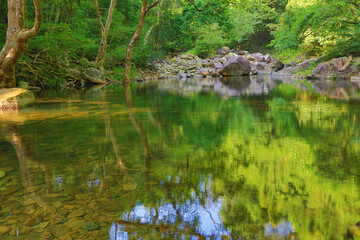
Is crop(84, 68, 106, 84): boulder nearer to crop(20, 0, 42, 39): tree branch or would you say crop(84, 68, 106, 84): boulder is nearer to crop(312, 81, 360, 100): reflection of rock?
crop(20, 0, 42, 39): tree branch

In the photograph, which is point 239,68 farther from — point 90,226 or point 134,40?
point 90,226

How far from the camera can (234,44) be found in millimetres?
43656

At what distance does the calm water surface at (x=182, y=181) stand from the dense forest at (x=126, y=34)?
5.68 metres

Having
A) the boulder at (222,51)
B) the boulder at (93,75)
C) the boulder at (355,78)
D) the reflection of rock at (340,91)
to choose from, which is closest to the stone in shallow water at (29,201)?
the reflection of rock at (340,91)

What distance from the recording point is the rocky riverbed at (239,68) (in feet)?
55.9

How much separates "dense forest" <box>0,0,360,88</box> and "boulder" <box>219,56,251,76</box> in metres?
3.87

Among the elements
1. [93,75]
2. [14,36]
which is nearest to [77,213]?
[14,36]

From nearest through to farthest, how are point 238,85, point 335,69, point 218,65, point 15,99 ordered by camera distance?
point 15,99, point 238,85, point 335,69, point 218,65

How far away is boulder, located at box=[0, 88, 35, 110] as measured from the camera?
21.4 feet

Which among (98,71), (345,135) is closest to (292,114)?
(345,135)

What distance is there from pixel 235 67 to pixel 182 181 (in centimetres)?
2335

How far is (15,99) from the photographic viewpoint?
6.56 metres

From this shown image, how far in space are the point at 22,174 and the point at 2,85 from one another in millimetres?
7029

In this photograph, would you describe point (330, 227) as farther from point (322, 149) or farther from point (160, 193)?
point (322, 149)
